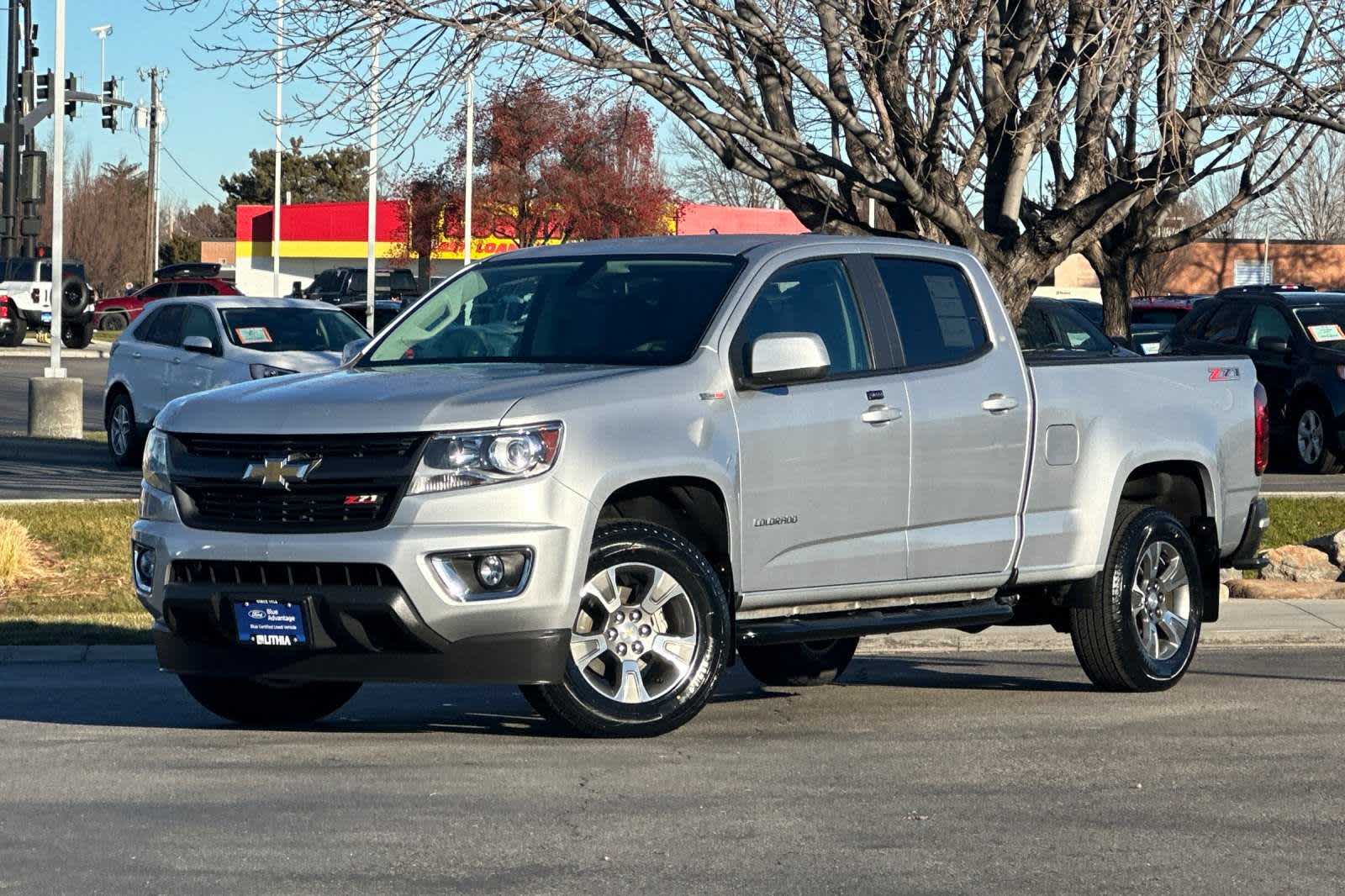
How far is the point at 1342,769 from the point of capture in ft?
25.0

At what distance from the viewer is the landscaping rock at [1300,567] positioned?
14.1 metres

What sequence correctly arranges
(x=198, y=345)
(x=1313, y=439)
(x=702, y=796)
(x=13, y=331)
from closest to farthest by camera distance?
(x=702, y=796) < (x=198, y=345) < (x=1313, y=439) < (x=13, y=331)

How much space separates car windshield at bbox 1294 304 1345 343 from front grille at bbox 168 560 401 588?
1624cm

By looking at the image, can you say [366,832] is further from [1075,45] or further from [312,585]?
[1075,45]

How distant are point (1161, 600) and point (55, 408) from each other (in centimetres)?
1720

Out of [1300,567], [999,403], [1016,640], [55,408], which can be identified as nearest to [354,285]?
[55,408]

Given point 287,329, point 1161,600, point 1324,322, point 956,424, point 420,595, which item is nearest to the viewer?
point 420,595

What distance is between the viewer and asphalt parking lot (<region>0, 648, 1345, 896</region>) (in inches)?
231

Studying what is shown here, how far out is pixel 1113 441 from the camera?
9.41m

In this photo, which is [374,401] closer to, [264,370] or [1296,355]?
[264,370]

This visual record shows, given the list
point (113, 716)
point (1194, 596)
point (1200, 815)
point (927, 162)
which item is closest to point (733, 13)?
point (927, 162)

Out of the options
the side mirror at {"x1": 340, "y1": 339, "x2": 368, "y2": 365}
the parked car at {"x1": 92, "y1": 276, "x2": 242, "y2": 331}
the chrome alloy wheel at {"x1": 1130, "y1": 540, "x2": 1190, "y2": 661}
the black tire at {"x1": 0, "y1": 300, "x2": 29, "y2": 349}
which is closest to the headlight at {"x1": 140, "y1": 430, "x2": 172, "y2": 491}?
the side mirror at {"x1": 340, "y1": 339, "x2": 368, "y2": 365}

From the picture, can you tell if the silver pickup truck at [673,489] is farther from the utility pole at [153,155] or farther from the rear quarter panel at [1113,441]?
the utility pole at [153,155]

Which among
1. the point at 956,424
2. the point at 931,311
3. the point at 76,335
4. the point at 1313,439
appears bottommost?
the point at 76,335
